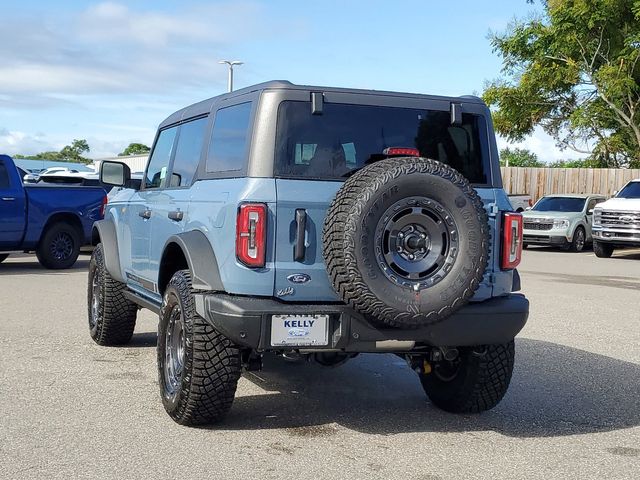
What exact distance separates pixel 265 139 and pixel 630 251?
21975mm

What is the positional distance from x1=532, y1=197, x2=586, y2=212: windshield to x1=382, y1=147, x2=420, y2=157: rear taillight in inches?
782

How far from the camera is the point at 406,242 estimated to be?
16.5 ft

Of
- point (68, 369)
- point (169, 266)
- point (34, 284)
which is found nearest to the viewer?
point (169, 266)

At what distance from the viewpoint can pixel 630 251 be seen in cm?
2533

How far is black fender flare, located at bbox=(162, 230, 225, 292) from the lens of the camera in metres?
5.19

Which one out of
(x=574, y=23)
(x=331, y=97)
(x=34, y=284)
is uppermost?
(x=574, y=23)

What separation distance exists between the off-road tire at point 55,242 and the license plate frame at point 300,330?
11105 mm

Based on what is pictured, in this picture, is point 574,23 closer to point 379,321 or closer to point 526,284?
point 526,284

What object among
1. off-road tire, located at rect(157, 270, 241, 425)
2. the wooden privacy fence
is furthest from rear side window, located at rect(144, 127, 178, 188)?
the wooden privacy fence

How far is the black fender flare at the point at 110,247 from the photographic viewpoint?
7660mm

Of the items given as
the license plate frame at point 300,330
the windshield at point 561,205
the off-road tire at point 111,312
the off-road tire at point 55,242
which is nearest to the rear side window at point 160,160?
the off-road tire at point 111,312

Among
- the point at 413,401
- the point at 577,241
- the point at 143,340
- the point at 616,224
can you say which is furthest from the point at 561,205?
the point at 413,401

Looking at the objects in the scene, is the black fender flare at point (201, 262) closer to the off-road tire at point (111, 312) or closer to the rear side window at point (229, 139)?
the rear side window at point (229, 139)

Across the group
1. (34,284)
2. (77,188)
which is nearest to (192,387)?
(34,284)
